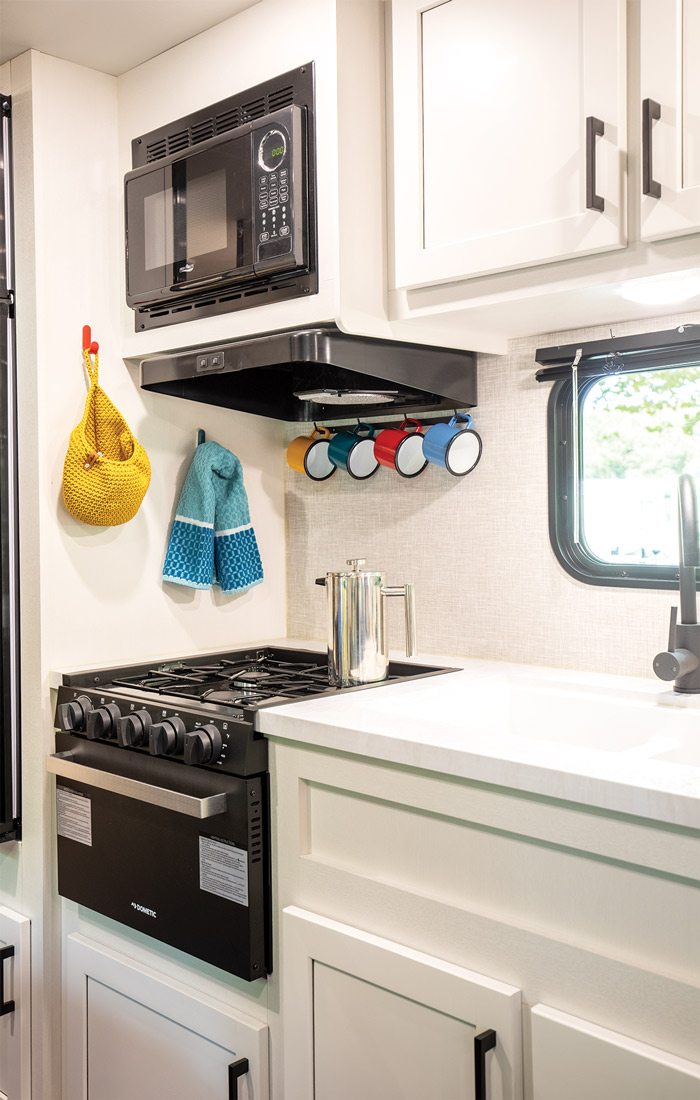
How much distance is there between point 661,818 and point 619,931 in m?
0.18

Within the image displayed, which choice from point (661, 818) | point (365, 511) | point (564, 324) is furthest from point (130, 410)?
point (661, 818)

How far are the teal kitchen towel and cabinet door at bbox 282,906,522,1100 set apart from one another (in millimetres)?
952

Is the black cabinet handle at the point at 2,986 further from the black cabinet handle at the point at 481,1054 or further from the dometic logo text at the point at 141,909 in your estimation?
the black cabinet handle at the point at 481,1054

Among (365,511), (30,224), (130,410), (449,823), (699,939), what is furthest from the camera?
(365,511)

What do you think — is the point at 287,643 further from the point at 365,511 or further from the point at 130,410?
the point at 130,410

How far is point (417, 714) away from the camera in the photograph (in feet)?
5.95

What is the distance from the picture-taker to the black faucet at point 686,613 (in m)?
1.74

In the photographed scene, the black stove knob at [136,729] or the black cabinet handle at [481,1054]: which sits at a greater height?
the black stove knob at [136,729]

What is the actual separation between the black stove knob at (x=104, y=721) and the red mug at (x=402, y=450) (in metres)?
0.85

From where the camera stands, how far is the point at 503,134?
65.7 inches

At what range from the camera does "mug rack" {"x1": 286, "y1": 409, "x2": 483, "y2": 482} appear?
2.18m

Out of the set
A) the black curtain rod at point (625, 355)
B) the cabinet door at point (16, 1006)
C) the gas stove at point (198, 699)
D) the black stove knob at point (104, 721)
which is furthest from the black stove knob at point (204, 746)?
the black curtain rod at point (625, 355)

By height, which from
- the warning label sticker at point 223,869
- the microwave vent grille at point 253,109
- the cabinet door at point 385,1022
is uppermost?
the microwave vent grille at point 253,109

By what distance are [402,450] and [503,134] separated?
2.54 feet
